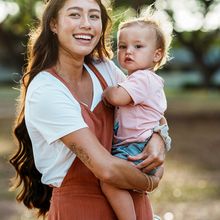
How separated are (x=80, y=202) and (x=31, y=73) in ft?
1.82

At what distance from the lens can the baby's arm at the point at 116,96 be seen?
2881 millimetres

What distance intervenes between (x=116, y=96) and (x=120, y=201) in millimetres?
418

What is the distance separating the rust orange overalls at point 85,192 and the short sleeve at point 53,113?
0.11 m

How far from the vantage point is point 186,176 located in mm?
9102

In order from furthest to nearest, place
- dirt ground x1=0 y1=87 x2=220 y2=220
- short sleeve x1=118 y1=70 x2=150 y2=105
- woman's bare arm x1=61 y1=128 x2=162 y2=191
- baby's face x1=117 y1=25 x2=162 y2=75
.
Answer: dirt ground x1=0 y1=87 x2=220 y2=220, baby's face x1=117 y1=25 x2=162 y2=75, short sleeve x1=118 y1=70 x2=150 y2=105, woman's bare arm x1=61 y1=128 x2=162 y2=191

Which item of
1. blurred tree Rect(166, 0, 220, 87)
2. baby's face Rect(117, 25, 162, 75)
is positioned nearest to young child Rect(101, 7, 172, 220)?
baby's face Rect(117, 25, 162, 75)

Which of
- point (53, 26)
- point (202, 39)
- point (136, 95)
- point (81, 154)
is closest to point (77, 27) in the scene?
point (53, 26)

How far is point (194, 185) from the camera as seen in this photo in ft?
27.7

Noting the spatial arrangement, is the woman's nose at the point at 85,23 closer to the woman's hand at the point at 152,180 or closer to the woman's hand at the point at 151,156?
the woman's hand at the point at 151,156

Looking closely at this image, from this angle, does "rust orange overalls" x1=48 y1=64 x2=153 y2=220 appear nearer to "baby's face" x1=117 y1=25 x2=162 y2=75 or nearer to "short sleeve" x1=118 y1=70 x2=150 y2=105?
"short sleeve" x1=118 y1=70 x2=150 y2=105

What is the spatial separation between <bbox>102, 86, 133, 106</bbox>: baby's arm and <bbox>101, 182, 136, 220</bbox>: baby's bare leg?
335 millimetres

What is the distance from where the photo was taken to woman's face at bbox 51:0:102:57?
2.84 m

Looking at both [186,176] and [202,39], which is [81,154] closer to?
[186,176]

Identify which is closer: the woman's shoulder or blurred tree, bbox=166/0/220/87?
the woman's shoulder
